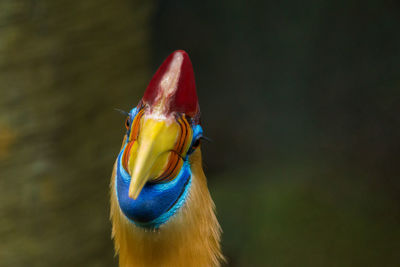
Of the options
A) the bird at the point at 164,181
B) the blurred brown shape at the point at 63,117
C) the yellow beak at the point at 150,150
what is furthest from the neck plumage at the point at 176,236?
the blurred brown shape at the point at 63,117

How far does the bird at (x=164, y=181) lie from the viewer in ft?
4.89

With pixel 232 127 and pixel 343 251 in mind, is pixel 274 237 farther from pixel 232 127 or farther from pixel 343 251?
pixel 232 127

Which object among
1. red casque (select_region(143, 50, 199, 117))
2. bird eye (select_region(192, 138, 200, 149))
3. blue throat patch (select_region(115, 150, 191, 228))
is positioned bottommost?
blue throat patch (select_region(115, 150, 191, 228))

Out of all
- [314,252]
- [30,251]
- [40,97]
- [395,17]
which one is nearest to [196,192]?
[40,97]

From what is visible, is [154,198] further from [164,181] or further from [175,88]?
[175,88]

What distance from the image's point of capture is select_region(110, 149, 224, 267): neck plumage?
162 centimetres

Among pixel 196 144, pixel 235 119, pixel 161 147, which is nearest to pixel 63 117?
pixel 196 144

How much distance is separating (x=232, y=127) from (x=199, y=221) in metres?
2.67

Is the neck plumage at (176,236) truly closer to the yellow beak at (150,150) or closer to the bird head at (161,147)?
the bird head at (161,147)

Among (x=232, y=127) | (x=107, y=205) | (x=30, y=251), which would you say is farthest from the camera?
(x=232, y=127)

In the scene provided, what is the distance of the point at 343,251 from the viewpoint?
365cm

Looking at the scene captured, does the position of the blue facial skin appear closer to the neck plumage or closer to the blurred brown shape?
the neck plumage

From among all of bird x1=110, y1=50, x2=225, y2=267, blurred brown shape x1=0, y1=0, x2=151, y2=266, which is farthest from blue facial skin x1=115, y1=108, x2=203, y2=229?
blurred brown shape x1=0, y1=0, x2=151, y2=266

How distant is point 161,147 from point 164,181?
0.11m
